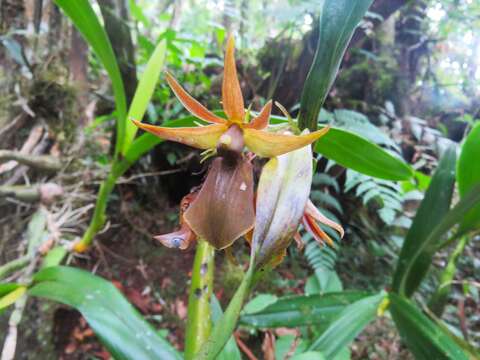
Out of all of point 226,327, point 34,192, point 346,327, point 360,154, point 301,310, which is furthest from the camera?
point 34,192

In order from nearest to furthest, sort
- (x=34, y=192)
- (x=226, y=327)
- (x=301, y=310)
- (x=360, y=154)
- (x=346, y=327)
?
1. (x=226, y=327)
2. (x=360, y=154)
3. (x=346, y=327)
4. (x=301, y=310)
5. (x=34, y=192)

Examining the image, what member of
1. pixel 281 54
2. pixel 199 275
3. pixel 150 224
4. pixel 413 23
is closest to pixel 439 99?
pixel 413 23

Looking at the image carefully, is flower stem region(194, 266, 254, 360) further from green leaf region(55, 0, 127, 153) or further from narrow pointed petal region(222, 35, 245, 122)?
green leaf region(55, 0, 127, 153)

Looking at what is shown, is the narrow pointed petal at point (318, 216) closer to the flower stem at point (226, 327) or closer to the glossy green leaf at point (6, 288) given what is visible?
the flower stem at point (226, 327)

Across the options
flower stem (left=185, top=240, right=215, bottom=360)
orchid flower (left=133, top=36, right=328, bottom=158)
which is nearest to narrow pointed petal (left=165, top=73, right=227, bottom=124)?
orchid flower (left=133, top=36, right=328, bottom=158)

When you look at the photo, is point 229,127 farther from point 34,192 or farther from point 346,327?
point 34,192

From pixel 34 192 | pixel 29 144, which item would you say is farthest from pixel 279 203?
pixel 29 144

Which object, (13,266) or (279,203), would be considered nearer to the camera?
(279,203)

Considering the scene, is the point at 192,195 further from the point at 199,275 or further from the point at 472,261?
the point at 472,261
